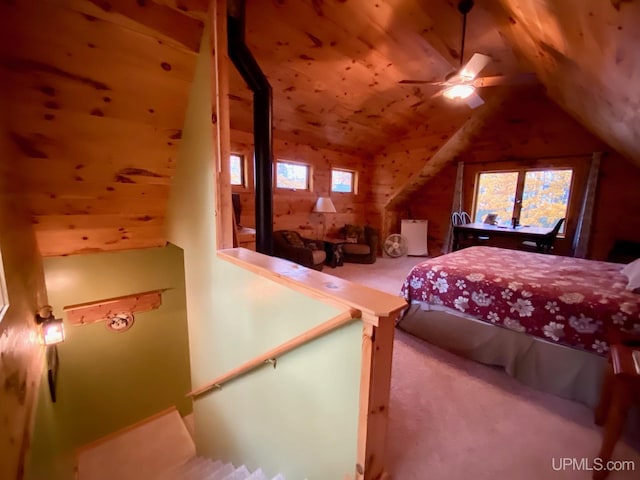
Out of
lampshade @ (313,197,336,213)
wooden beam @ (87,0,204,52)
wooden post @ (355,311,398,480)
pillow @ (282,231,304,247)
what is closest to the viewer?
wooden post @ (355,311,398,480)

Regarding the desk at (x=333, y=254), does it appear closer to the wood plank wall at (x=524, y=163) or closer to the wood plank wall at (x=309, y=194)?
the wood plank wall at (x=309, y=194)

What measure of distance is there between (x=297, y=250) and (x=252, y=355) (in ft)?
8.18

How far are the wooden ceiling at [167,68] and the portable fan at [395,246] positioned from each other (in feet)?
9.43

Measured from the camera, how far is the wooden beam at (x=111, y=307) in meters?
2.86

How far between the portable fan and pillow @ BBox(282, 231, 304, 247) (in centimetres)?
204

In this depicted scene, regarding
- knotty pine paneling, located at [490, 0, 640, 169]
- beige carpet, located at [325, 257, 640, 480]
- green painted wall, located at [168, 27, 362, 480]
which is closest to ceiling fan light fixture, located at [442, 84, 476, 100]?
knotty pine paneling, located at [490, 0, 640, 169]

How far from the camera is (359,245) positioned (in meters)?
5.06

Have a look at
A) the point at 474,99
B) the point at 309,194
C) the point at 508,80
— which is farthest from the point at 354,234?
the point at 508,80

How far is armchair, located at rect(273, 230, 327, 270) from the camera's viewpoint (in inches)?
159

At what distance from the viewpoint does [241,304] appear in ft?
5.47

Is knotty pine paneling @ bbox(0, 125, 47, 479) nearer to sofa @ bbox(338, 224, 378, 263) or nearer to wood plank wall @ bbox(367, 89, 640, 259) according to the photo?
sofa @ bbox(338, 224, 378, 263)

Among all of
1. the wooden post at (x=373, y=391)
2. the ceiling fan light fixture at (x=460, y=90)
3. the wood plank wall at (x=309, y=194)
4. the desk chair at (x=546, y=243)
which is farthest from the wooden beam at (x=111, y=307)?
the desk chair at (x=546, y=243)

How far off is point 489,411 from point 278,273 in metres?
1.53

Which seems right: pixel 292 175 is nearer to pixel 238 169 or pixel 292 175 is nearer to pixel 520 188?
pixel 238 169
